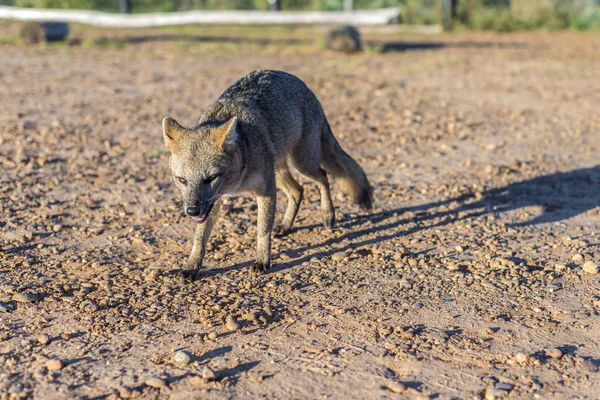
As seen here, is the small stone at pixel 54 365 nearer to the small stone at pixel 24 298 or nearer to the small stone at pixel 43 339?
the small stone at pixel 43 339

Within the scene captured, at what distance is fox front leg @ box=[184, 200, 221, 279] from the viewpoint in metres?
5.58

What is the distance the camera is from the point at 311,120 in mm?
6633

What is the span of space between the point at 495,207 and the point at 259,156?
9.39 ft

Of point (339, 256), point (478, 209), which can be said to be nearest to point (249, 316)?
point (339, 256)

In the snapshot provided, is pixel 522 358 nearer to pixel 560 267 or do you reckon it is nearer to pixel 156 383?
pixel 560 267

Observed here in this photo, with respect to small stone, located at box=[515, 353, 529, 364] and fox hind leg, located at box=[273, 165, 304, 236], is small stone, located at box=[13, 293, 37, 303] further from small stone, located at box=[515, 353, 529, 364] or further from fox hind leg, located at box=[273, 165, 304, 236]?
small stone, located at box=[515, 353, 529, 364]

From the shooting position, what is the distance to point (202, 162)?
5.25m

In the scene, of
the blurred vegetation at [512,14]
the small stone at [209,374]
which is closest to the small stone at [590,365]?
the small stone at [209,374]

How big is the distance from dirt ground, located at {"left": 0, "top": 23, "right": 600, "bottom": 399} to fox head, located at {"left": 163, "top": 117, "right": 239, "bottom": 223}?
72cm

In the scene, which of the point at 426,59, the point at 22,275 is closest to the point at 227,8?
the point at 426,59

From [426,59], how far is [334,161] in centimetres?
1102

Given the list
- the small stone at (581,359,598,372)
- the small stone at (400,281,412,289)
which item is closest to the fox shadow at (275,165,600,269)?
the small stone at (400,281,412,289)

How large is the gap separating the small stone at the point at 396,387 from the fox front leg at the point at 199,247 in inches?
80.3

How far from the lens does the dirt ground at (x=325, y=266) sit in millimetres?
4211
